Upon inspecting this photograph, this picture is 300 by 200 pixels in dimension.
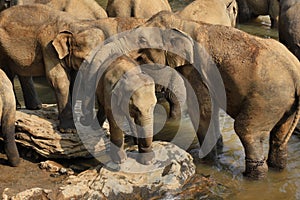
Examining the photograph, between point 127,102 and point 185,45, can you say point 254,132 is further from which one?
point 127,102

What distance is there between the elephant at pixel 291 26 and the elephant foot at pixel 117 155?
3.10m

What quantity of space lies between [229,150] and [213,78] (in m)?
1.05

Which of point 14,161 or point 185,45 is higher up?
point 185,45

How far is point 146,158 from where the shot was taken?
14.5 feet

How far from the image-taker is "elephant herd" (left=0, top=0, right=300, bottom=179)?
4.38 metres

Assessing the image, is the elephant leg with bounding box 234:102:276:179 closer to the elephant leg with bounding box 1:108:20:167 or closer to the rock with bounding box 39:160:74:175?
the rock with bounding box 39:160:74:175

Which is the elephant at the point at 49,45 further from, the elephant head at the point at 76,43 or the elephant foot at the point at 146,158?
the elephant foot at the point at 146,158

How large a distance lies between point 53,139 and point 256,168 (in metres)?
1.80

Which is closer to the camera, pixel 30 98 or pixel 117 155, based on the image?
pixel 117 155

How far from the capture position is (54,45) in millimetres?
4840

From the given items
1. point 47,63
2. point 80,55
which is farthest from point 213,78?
point 47,63

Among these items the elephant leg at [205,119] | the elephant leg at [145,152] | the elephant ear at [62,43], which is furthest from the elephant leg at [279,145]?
the elephant ear at [62,43]

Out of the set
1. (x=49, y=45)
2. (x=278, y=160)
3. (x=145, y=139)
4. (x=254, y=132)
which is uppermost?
(x=49, y=45)

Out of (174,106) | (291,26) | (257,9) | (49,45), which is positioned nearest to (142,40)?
(49,45)
